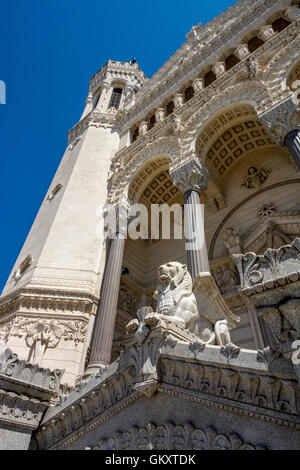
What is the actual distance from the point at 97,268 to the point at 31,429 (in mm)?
7852

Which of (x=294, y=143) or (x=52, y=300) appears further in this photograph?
(x=52, y=300)

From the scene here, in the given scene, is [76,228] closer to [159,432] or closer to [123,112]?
[123,112]

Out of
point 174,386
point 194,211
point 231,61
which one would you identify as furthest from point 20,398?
point 231,61

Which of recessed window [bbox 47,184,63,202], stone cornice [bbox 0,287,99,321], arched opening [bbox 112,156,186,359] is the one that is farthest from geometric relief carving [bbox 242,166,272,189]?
recessed window [bbox 47,184,63,202]

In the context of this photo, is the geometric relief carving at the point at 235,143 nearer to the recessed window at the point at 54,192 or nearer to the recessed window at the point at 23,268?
the recessed window at the point at 54,192

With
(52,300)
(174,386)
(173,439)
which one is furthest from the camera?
(52,300)

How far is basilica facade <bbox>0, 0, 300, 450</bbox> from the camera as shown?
319cm

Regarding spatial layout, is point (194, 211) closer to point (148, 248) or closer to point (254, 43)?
point (148, 248)

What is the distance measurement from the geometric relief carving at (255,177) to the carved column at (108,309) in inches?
211

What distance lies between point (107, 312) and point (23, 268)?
5.20 metres

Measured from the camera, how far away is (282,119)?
9789 millimetres

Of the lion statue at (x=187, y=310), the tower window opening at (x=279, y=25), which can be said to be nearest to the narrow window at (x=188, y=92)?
the tower window opening at (x=279, y=25)

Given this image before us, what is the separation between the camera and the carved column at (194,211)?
30.9ft
